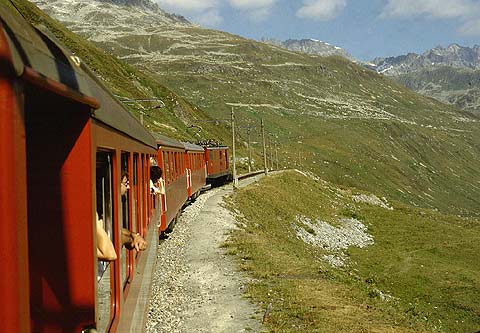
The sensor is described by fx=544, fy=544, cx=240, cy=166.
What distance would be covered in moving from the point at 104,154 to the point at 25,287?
2707mm

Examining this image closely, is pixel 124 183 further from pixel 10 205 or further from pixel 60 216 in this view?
pixel 10 205

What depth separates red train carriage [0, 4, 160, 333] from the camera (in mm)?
2047

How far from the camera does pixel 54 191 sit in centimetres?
350

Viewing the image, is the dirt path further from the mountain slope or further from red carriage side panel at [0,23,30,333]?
the mountain slope

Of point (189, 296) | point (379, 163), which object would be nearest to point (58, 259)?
point (189, 296)

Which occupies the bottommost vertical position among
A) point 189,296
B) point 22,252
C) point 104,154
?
point 189,296

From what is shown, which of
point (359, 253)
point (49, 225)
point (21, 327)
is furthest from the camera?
point (359, 253)

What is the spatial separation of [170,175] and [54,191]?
15.1m

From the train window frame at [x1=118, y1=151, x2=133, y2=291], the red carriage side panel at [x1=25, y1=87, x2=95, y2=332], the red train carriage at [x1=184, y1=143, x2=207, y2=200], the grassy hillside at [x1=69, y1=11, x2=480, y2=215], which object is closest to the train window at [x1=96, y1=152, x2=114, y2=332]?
the red carriage side panel at [x1=25, y1=87, x2=95, y2=332]

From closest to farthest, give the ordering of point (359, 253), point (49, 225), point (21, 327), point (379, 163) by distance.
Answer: point (21, 327), point (49, 225), point (359, 253), point (379, 163)

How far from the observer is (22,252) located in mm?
2121

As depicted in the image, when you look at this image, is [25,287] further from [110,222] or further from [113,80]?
[113,80]

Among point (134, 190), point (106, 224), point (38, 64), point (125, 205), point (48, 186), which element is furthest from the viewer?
point (134, 190)

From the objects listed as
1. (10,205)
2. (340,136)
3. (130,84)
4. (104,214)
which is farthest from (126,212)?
(340,136)
